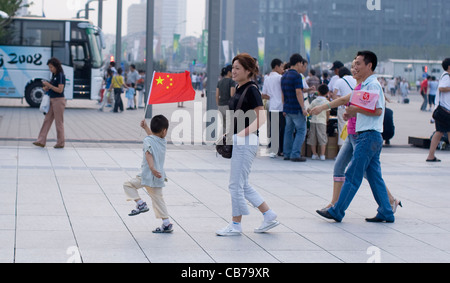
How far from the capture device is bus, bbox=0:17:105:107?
2942 centimetres

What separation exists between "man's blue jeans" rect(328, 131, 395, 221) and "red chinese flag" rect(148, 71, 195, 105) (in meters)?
1.85

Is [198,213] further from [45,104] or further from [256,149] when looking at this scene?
[45,104]

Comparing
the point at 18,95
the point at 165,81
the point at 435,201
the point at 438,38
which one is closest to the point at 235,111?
the point at 165,81

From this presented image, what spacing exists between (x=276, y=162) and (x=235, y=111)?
254 inches

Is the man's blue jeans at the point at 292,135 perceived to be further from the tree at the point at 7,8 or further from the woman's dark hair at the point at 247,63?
the tree at the point at 7,8

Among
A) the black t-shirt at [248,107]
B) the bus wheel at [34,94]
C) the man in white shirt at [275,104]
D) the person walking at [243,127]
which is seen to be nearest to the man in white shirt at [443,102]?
the man in white shirt at [275,104]

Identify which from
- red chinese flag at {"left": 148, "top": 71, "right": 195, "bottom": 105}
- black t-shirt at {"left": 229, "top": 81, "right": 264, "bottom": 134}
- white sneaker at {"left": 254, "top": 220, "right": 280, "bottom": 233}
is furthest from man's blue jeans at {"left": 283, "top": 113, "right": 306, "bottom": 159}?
black t-shirt at {"left": 229, "top": 81, "right": 264, "bottom": 134}

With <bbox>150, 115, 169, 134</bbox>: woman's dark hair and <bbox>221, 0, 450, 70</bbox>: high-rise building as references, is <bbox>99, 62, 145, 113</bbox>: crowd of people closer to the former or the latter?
<bbox>150, 115, 169, 134</bbox>: woman's dark hair

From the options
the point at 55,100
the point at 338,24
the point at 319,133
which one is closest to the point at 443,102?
the point at 319,133

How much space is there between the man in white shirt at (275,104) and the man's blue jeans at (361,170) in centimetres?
599

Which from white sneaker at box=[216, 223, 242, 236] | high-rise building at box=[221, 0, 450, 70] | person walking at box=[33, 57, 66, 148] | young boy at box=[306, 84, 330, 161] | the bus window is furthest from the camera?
high-rise building at box=[221, 0, 450, 70]

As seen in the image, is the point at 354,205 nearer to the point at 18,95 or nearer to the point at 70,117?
the point at 70,117

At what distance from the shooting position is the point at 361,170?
7836mm

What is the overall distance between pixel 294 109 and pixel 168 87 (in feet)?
20.1
